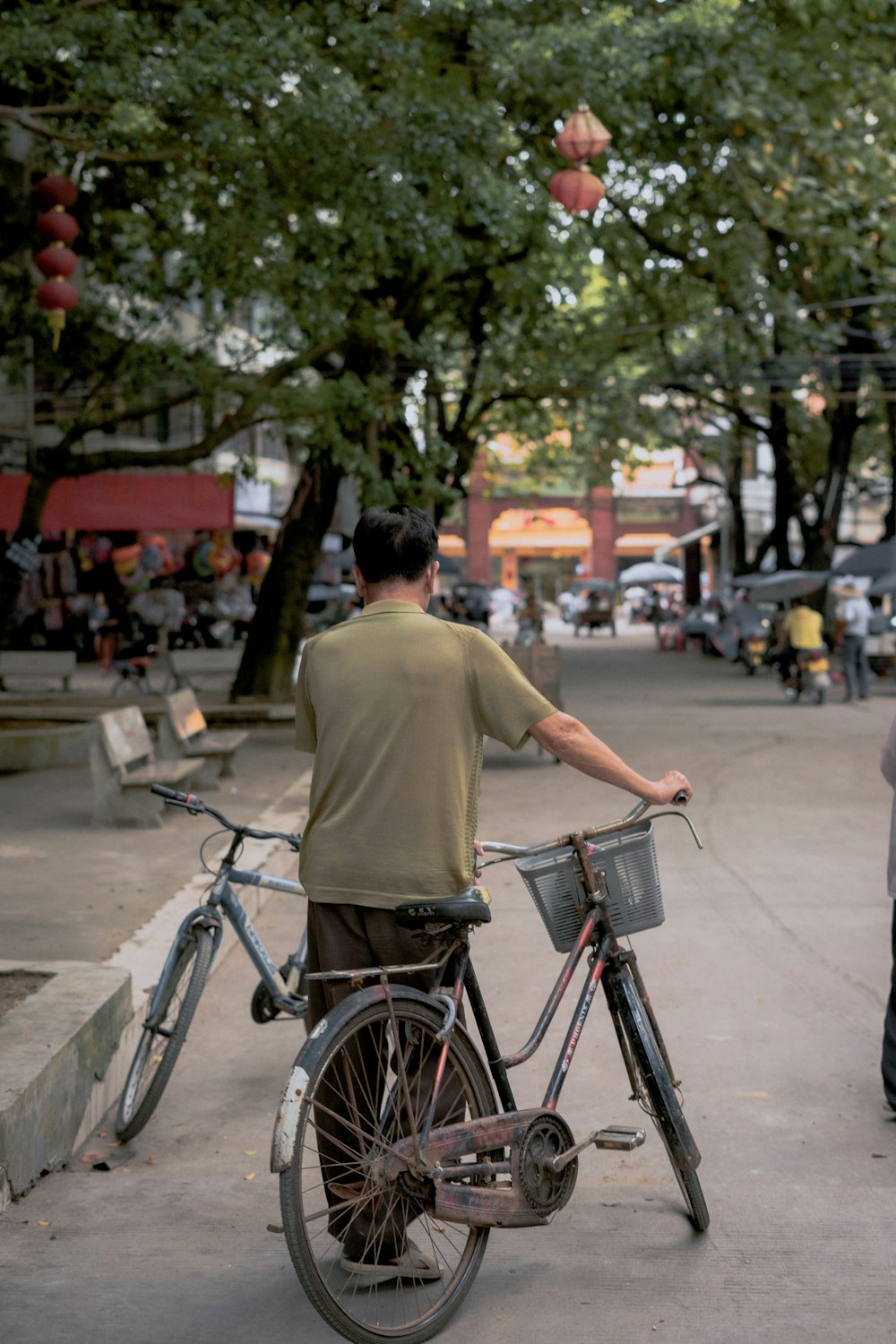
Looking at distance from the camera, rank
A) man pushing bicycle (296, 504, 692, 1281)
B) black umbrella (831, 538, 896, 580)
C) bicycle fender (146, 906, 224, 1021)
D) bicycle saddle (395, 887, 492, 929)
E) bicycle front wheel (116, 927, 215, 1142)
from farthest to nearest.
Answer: black umbrella (831, 538, 896, 580) < bicycle fender (146, 906, 224, 1021) < bicycle front wheel (116, 927, 215, 1142) < man pushing bicycle (296, 504, 692, 1281) < bicycle saddle (395, 887, 492, 929)

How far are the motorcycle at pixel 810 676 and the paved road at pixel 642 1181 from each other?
534 inches

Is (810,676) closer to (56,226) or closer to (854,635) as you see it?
(854,635)

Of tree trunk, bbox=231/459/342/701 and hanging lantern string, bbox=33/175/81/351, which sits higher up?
hanging lantern string, bbox=33/175/81/351

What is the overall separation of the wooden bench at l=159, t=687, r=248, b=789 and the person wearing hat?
12.3 m

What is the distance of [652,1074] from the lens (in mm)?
4000

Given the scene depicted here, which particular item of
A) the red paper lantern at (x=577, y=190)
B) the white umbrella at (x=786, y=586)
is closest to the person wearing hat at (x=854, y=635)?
the white umbrella at (x=786, y=586)

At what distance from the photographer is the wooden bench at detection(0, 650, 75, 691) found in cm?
2288

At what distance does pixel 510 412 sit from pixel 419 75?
16072 mm

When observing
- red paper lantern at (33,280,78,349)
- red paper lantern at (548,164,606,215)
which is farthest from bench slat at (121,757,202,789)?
red paper lantern at (548,164,606,215)

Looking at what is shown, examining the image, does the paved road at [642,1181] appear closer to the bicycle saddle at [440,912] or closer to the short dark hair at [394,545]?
the bicycle saddle at [440,912]

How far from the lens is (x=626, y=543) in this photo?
81.2m

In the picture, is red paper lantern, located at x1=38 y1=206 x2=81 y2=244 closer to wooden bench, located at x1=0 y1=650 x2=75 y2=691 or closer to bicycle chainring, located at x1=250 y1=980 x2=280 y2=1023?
bicycle chainring, located at x1=250 y1=980 x2=280 y2=1023

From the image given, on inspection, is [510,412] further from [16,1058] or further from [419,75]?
[16,1058]

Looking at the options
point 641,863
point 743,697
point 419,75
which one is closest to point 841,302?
point 743,697
